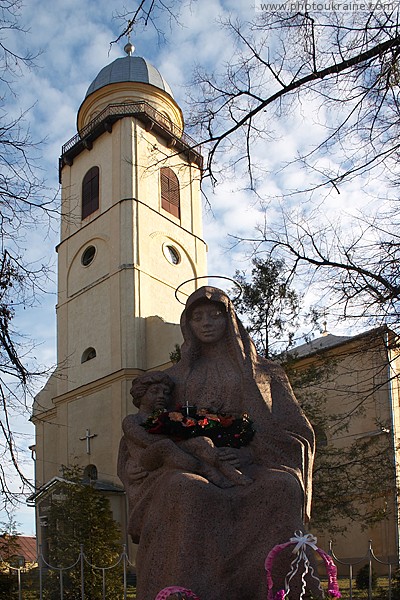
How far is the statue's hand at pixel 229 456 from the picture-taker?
16.7ft

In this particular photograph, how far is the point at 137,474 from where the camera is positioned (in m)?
5.36

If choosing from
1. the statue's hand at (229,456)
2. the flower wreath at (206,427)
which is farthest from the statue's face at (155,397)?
the statue's hand at (229,456)

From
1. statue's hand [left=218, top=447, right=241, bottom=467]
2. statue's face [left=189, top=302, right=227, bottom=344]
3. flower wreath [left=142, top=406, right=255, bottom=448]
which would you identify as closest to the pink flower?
flower wreath [left=142, top=406, right=255, bottom=448]

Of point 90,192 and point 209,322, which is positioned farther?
point 90,192

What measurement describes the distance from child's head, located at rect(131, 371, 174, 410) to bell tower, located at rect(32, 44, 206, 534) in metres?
20.0

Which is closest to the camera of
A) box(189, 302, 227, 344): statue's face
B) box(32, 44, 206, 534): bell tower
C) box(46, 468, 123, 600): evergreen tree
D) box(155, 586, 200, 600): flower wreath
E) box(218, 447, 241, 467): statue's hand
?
box(155, 586, 200, 600): flower wreath

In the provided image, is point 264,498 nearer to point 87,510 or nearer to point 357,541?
point 87,510

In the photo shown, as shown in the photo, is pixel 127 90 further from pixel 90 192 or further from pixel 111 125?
pixel 90 192

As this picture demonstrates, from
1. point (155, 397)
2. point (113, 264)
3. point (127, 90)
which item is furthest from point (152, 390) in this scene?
point (127, 90)

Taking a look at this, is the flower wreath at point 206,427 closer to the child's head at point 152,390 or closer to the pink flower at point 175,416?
the pink flower at point 175,416

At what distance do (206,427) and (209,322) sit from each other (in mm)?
1116

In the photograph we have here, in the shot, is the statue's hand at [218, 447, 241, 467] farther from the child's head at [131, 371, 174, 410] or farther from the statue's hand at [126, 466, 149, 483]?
the child's head at [131, 371, 174, 410]

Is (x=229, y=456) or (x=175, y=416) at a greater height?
(x=175, y=416)

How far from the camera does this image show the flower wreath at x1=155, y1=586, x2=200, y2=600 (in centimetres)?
407
